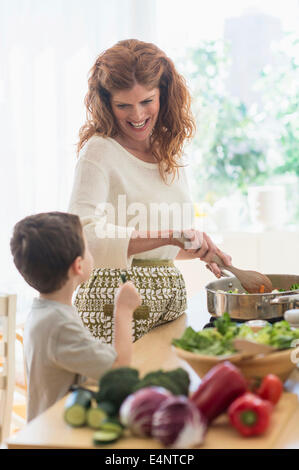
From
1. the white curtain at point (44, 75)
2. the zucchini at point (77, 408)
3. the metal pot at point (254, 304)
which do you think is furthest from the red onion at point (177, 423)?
the white curtain at point (44, 75)

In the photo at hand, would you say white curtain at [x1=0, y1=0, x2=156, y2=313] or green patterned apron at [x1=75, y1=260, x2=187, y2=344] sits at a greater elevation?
white curtain at [x1=0, y1=0, x2=156, y2=313]

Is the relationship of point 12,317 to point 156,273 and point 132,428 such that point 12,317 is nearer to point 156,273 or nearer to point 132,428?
point 156,273

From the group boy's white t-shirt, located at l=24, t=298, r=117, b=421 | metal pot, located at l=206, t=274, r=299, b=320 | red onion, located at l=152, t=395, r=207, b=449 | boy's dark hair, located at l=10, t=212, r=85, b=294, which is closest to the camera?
red onion, located at l=152, t=395, r=207, b=449

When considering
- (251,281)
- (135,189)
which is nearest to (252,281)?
(251,281)

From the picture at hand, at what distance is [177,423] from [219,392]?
0.11 meters

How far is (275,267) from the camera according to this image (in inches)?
161

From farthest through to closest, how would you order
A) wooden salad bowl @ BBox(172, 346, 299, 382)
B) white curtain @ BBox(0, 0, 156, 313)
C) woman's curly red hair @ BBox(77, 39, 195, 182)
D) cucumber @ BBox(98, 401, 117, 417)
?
white curtain @ BBox(0, 0, 156, 313) → woman's curly red hair @ BBox(77, 39, 195, 182) → wooden salad bowl @ BBox(172, 346, 299, 382) → cucumber @ BBox(98, 401, 117, 417)

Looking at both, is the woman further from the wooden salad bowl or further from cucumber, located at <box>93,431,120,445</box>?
cucumber, located at <box>93,431,120,445</box>

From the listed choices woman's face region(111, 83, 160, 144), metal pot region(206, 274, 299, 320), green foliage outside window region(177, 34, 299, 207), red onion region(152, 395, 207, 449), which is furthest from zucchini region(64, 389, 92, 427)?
green foliage outside window region(177, 34, 299, 207)

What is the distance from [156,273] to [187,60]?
3097 mm

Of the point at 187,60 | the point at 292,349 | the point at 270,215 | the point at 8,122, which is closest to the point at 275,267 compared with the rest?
the point at 270,215

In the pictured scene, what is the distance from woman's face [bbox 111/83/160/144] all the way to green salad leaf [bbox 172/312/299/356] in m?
0.81

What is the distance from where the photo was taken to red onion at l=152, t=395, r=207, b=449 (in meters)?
0.82

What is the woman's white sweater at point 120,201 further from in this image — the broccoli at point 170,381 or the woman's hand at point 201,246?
the broccoli at point 170,381
